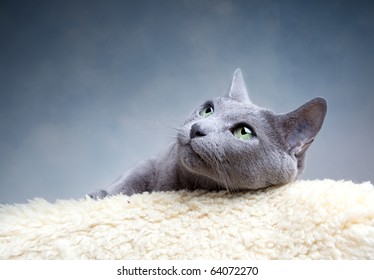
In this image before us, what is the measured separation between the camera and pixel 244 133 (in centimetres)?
68

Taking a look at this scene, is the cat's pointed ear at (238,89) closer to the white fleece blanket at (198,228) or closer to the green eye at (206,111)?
the green eye at (206,111)

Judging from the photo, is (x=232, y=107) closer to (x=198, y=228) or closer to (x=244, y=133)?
(x=244, y=133)

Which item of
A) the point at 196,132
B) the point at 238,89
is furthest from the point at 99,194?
the point at 238,89

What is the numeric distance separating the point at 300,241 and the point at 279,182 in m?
0.16

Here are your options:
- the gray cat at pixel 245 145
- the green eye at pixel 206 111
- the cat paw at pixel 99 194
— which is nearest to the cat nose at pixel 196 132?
the gray cat at pixel 245 145

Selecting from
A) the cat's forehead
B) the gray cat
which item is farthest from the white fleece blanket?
the cat's forehead

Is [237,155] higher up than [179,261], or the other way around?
[237,155]

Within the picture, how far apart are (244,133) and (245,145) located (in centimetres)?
3

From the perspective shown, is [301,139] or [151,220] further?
[301,139]

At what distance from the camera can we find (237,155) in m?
0.65

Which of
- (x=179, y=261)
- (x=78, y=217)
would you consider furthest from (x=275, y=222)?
(x=78, y=217)

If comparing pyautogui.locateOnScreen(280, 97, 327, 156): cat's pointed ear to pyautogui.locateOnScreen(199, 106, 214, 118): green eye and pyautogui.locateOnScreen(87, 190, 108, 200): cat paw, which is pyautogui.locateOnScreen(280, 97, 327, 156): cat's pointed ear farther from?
pyautogui.locateOnScreen(87, 190, 108, 200): cat paw

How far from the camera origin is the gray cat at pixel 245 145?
0.65 meters

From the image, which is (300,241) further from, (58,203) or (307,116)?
(58,203)
